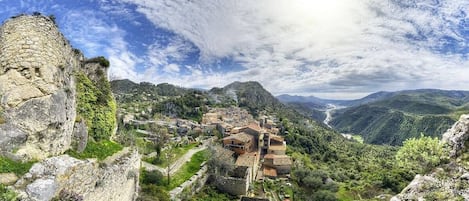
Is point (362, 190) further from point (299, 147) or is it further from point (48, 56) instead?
point (48, 56)

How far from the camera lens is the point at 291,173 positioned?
55125 millimetres

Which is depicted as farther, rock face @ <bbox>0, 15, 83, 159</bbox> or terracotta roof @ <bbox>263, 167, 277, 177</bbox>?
terracotta roof @ <bbox>263, 167, 277, 177</bbox>

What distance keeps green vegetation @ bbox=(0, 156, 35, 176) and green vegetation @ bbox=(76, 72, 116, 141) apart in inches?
255

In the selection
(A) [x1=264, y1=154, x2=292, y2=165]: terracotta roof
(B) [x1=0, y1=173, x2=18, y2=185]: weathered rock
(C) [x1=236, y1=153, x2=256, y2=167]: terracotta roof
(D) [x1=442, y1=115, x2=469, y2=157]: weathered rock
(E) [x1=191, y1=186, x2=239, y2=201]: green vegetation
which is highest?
(B) [x1=0, y1=173, x2=18, y2=185]: weathered rock

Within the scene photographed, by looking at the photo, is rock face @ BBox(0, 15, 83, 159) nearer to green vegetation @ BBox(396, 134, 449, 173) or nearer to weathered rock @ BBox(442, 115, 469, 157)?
green vegetation @ BBox(396, 134, 449, 173)

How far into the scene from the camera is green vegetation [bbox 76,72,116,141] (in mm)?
16288

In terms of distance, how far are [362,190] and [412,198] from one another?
33971 millimetres

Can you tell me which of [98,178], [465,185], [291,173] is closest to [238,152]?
[291,173]

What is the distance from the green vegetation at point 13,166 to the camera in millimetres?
8453

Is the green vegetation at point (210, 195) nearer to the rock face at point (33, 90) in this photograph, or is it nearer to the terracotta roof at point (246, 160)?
the terracotta roof at point (246, 160)

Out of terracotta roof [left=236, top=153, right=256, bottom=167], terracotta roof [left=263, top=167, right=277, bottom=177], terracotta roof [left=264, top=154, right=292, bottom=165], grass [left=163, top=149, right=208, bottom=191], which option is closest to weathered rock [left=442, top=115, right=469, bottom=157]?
terracotta roof [left=236, top=153, right=256, bottom=167]

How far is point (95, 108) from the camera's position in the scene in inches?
708

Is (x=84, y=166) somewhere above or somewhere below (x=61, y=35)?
below

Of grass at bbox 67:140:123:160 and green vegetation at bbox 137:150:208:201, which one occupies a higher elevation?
grass at bbox 67:140:123:160
